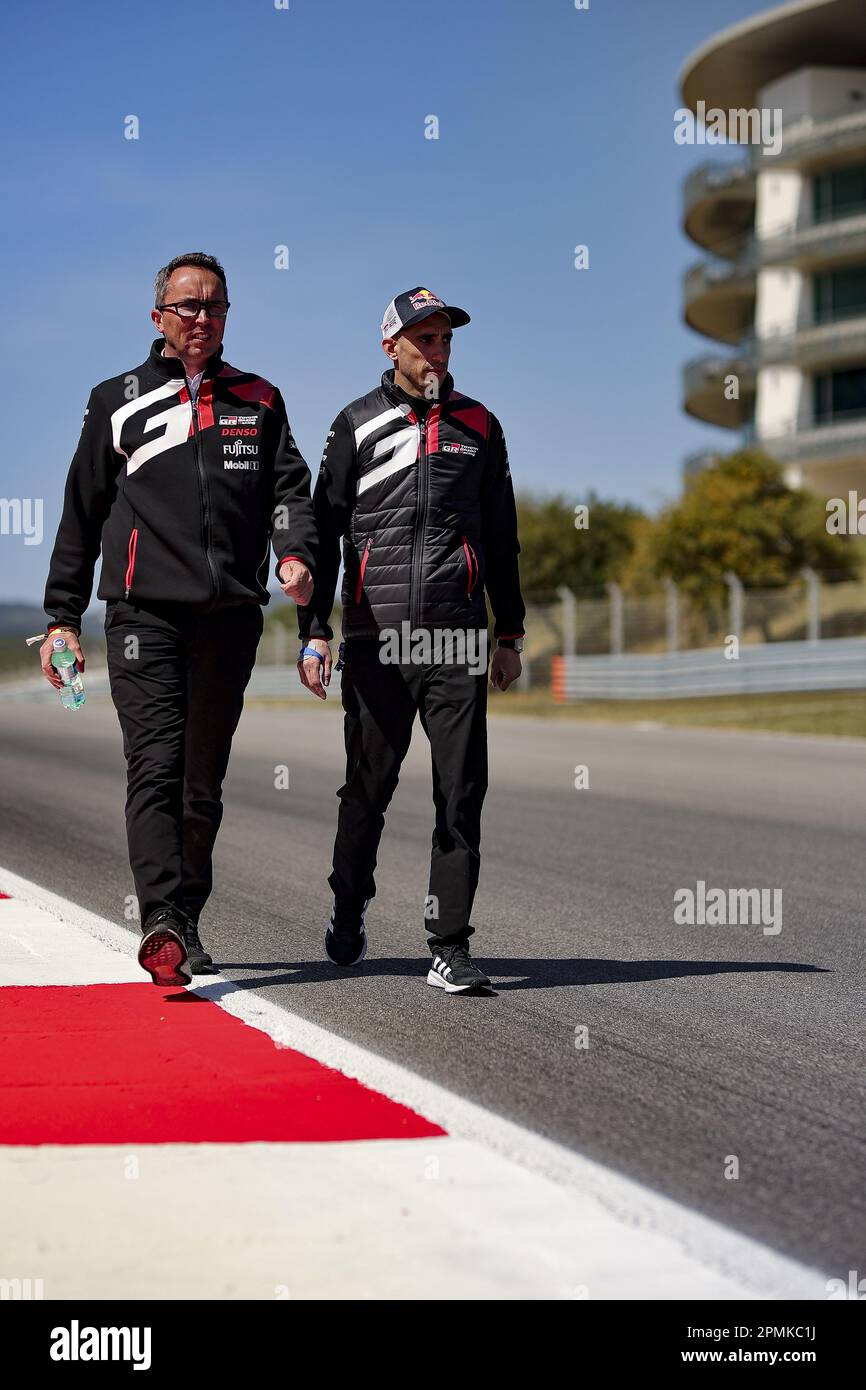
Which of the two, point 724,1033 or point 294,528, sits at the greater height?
point 294,528

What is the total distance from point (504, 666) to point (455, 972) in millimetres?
1060

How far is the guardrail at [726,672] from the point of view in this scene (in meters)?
31.2

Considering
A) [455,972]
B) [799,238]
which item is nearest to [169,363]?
[455,972]

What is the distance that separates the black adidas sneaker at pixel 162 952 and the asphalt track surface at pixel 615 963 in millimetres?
399

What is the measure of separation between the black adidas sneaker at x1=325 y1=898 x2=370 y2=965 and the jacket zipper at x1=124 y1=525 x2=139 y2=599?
1.33 m

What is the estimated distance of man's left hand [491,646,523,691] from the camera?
559 centimetres

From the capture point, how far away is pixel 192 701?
5.27 metres

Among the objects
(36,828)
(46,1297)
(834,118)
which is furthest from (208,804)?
(834,118)

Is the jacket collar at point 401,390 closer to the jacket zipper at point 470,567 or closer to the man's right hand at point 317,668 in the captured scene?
the jacket zipper at point 470,567

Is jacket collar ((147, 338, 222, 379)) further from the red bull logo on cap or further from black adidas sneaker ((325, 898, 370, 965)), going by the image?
black adidas sneaker ((325, 898, 370, 965))

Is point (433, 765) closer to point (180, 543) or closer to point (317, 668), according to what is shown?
point (317, 668)

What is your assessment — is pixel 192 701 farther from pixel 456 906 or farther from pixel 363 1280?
pixel 363 1280

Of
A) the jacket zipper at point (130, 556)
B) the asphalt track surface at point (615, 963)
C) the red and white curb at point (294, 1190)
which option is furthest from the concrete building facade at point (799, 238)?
the red and white curb at point (294, 1190)
